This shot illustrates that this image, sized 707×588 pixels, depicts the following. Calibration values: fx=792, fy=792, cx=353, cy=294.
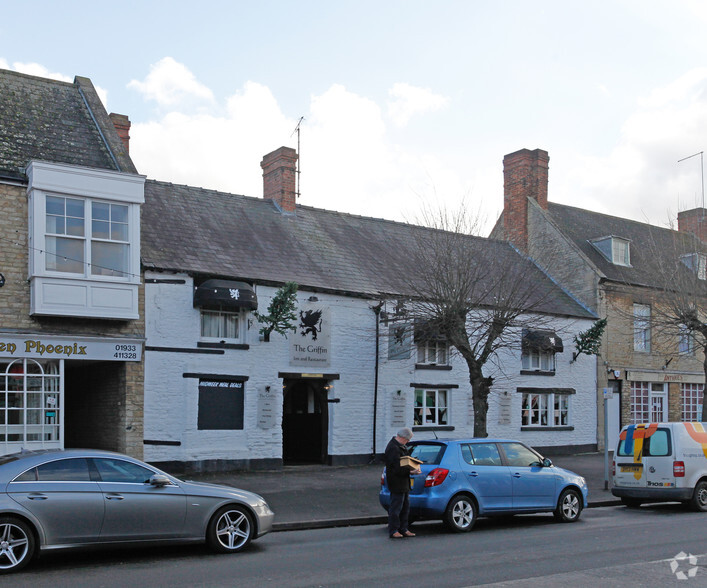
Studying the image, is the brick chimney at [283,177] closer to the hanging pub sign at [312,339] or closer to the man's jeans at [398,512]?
the hanging pub sign at [312,339]

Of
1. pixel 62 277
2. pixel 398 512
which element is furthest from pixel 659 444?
pixel 62 277

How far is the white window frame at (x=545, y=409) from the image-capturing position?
83.3 feet

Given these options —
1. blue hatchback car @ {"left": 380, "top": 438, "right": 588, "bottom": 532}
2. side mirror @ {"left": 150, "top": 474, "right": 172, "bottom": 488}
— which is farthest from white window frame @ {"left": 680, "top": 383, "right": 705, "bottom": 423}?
side mirror @ {"left": 150, "top": 474, "right": 172, "bottom": 488}

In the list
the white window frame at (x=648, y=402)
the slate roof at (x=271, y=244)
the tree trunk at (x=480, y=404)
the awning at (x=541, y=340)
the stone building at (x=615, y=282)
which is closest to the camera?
the tree trunk at (x=480, y=404)

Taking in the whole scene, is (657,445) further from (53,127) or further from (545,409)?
(53,127)

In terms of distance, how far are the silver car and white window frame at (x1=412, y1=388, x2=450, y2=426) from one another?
13.1 meters

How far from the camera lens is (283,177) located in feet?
81.6

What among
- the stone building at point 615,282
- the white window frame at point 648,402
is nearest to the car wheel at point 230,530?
the stone building at point 615,282

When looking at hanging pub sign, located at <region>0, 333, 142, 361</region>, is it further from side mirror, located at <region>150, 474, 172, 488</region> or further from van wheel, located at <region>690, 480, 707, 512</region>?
van wheel, located at <region>690, 480, 707, 512</region>

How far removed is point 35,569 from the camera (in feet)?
29.4

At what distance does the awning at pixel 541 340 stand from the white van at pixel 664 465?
7.00 metres

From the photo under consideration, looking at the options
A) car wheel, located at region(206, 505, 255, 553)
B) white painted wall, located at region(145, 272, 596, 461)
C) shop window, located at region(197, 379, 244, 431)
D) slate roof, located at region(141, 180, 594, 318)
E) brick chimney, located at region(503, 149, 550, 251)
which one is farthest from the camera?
brick chimney, located at region(503, 149, 550, 251)

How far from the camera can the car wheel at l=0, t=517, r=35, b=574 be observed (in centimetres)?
866

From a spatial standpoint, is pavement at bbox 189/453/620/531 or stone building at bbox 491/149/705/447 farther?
stone building at bbox 491/149/705/447
